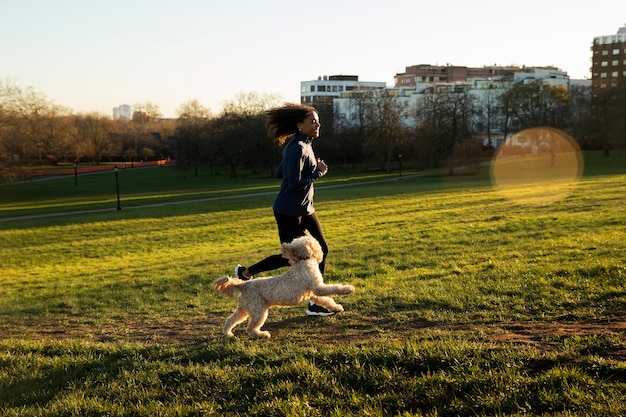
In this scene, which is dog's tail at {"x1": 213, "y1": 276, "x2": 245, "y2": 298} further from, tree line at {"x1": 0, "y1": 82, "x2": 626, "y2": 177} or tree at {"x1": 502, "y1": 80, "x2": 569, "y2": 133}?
tree at {"x1": 502, "y1": 80, "x2": 569, "y2": 133}

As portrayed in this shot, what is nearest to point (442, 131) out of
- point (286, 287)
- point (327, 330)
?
point (327, 330)

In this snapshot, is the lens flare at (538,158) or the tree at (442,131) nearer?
the lens flare at (538,158)

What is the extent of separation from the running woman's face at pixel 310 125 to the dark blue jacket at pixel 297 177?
7cm

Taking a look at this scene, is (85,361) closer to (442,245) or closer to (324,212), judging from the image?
(442,245)

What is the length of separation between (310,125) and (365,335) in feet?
7.99

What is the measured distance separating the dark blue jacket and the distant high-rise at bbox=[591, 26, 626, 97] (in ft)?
399

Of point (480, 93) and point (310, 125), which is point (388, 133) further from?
point (310, 125)

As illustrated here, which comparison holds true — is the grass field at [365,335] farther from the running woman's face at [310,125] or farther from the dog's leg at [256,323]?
the running woman's face at [310,125]

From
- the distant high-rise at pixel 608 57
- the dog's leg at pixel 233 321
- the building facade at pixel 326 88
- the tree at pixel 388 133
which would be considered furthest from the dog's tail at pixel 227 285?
the building facade at pixel 326 88

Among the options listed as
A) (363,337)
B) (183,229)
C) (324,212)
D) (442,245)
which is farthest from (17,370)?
(324,212)

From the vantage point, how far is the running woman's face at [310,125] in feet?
19.9

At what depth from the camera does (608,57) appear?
11281 cm

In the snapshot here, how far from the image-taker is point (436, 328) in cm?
571

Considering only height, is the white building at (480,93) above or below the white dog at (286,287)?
above
